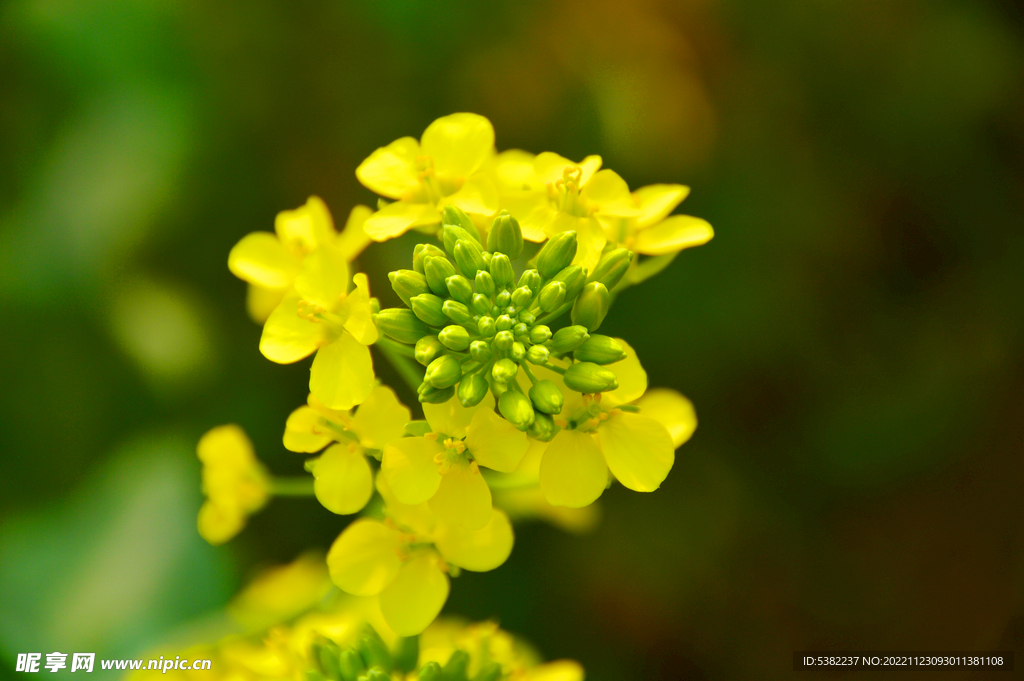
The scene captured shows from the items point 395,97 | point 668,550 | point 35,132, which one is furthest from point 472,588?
point 35,132

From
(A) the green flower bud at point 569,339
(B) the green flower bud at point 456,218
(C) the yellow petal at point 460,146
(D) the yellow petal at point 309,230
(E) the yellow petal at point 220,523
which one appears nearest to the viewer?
(A) the green flower bud at point 569,339

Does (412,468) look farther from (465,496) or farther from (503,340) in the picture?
(503,340)

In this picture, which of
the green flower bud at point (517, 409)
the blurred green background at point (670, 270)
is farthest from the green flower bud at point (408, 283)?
the blurred green background at point (670, 270)

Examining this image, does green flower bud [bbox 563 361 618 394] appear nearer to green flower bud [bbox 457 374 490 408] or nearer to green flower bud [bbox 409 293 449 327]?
green flower bud [bbox 457 374 490 408]

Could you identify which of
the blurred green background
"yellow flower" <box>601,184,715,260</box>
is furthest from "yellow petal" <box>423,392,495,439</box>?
the blurred green background

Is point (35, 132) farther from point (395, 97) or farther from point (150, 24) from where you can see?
point (395, 97)

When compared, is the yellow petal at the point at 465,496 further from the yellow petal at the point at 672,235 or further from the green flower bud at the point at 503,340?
the yellow petal at the point at 672,235
